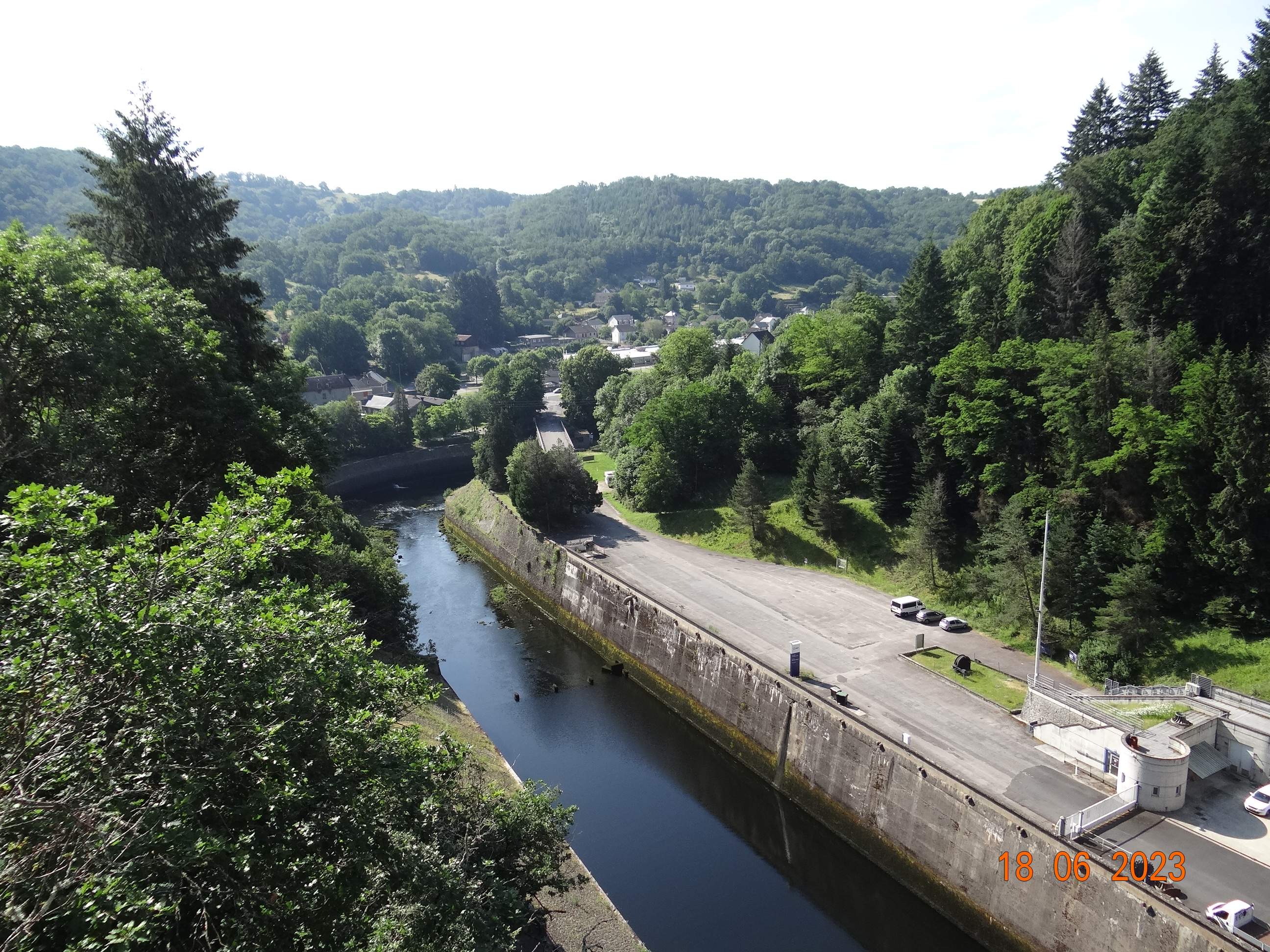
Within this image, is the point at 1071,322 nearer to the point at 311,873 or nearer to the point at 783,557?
the point at 783,557

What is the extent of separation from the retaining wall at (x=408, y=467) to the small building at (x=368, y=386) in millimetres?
21932

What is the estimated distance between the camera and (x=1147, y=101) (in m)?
47.5

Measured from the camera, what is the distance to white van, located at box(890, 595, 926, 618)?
32.6 metres

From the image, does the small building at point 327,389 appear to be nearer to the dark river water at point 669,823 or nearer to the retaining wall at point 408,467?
the retaining wall at point 408,467

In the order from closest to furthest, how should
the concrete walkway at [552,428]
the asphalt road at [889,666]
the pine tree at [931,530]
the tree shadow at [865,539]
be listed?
the asphalt road at [889,666]
the pine tree at [931,530]
the tree shadow at [865,539]
the concrete walkway at [552,428]

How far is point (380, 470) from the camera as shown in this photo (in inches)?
3081

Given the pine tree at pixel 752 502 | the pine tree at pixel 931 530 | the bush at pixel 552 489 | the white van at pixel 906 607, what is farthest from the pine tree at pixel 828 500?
the bush at pixel 552 489

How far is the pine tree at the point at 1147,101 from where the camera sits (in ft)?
152

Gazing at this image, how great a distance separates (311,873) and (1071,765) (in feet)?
68.4

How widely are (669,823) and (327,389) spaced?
86953 millimetres

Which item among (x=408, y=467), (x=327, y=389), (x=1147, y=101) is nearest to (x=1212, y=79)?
(x=1147, y=101)

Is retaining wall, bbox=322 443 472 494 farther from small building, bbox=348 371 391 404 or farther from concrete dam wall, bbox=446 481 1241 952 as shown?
concrete dam wall, bbox=446 481 1241 952

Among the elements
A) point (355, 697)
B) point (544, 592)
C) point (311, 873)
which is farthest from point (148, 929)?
point (544, 592)

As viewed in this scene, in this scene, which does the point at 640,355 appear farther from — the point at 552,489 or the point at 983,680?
the point at 983,680
